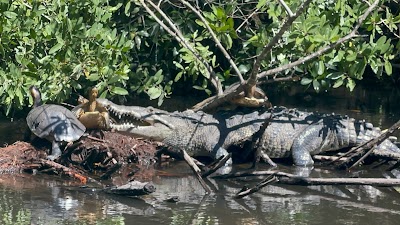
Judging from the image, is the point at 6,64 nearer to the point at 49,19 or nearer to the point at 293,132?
the point at 49,19

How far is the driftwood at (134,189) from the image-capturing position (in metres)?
7.11

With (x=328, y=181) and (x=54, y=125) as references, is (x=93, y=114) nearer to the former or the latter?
(x=54, y=125)

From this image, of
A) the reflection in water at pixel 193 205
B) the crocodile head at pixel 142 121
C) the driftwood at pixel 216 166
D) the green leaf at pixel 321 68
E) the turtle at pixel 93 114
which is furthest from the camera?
the crocodile head at pixel 142 121

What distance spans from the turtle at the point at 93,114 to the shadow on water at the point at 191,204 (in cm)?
86

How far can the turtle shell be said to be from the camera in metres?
8.45

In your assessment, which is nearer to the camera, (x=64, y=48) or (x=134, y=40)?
(x=64, y=48)

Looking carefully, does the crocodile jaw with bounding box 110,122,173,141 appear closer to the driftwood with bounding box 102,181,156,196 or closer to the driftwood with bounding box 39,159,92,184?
the driftwood with bounding box 39,159,92,184

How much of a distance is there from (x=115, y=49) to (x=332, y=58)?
7.46ft

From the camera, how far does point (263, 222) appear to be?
6621mm

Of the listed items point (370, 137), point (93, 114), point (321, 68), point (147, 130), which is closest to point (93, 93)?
point (93, 114)

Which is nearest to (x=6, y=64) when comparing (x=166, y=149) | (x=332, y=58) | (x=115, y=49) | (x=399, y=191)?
Answer: (x=115, y=49)

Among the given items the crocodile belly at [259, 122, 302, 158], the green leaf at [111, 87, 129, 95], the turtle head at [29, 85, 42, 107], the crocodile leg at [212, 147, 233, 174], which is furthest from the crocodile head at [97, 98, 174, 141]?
the crocodile belly at [259, 122, 302, 158]

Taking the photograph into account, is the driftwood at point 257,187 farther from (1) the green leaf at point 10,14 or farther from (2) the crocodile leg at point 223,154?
(1) the green leaf at point 10,14

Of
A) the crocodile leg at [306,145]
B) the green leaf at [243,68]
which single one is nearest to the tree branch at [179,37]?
the green leaf at [243,68]
